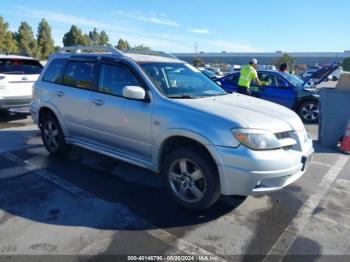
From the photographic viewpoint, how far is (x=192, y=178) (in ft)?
12.7

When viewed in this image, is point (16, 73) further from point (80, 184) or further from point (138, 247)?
point (138, 247)

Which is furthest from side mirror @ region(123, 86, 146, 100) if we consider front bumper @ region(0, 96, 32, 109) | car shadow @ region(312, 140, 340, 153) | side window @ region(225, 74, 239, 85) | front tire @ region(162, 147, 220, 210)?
side window @ region(225, 74, 239, 85)

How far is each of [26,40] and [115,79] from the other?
55.2m

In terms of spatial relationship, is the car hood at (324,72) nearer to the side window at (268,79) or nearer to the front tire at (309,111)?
the front tire at (309,111)

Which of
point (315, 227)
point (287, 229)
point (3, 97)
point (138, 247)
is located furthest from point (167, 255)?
point (3, 97)

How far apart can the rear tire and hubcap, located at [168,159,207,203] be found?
246cm

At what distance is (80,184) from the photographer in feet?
15.3

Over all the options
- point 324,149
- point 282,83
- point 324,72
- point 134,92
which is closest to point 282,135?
point 134,92

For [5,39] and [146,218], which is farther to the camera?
[5,39]

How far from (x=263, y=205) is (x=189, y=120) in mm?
1467

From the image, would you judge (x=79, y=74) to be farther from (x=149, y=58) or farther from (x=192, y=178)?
(x=192, y=178)

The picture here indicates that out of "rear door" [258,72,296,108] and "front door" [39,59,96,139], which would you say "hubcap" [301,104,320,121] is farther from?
"front door" [39,59,96,139]

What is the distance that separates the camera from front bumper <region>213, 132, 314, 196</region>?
3.40 meters

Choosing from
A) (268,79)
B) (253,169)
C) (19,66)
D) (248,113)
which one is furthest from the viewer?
(268,79)
